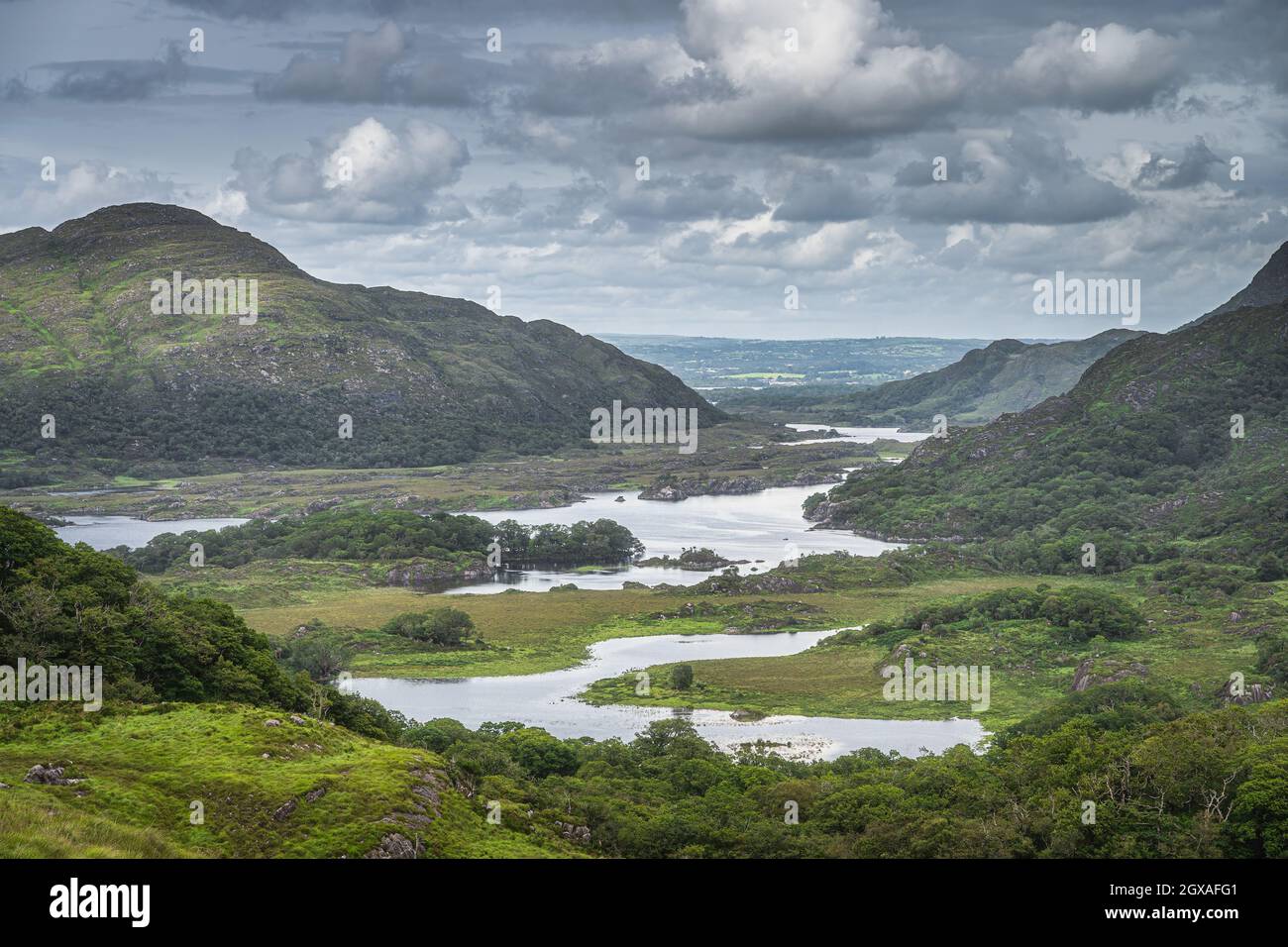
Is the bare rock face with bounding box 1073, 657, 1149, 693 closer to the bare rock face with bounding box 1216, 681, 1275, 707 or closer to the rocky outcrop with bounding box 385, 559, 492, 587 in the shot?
the bare rock face with bounding box 1216, 681, 1275, 707

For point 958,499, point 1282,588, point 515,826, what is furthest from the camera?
point 958,499

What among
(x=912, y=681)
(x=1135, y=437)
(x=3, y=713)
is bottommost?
(x=912, y=681)

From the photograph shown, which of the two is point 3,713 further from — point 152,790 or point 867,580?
point 867,580

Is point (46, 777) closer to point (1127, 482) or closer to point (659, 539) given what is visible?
point (659, 539)

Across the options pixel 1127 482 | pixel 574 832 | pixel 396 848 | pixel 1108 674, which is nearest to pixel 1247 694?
pixel 1108 674
